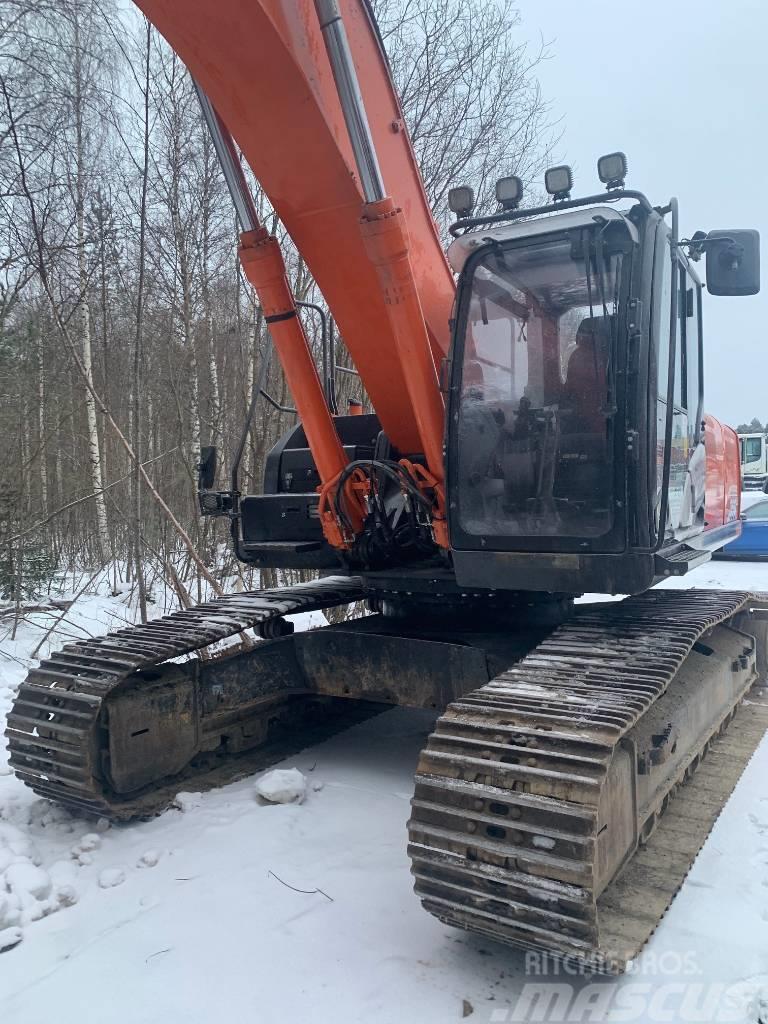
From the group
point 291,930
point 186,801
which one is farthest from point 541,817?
point 186,801

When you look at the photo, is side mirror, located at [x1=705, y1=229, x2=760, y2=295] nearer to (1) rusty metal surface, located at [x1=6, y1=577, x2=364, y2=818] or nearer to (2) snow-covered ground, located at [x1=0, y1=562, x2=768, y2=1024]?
(2) snow-covered ground, located at [x1=0, y1=562, x2=768, y2=1024]

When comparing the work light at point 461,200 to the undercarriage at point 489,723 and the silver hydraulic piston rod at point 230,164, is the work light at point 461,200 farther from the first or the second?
the undercarriage at point 489,723

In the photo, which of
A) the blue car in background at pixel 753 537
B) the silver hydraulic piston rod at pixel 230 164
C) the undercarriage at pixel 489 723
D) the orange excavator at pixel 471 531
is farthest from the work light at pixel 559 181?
the blue car in background at pixel 753 537

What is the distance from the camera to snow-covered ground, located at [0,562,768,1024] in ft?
7.93

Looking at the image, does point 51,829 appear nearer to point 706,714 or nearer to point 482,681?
point 482,681

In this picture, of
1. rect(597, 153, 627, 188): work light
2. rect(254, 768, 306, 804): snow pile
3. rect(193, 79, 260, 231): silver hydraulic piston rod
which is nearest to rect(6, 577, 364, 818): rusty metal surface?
rect(254, 768, 306, 804): snow pile

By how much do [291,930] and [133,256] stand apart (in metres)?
10.9

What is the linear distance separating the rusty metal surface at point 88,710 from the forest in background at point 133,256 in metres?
2.52

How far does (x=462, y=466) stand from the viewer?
3.74m

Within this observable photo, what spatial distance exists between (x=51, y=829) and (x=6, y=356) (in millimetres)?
5815

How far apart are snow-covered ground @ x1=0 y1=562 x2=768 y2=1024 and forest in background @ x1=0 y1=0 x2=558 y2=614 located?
11.3 ft

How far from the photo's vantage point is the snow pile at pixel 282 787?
3.88m

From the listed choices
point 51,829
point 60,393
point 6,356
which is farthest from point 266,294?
point 60,393

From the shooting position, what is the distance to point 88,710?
141 inches
